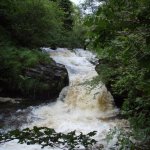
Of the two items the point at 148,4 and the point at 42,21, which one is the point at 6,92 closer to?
the point at 42,21

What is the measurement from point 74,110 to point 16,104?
7.33 feet

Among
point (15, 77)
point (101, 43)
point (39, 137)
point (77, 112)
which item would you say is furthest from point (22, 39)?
point (101, 43)

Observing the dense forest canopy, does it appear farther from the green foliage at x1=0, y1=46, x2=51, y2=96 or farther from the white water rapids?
the white water rapids

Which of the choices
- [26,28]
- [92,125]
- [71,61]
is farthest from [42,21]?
[92,125]

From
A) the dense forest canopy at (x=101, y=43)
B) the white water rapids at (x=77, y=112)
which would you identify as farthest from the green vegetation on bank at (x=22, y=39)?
the white water rapids at (x=77, y=112)

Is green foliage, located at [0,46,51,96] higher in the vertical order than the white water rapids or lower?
higher

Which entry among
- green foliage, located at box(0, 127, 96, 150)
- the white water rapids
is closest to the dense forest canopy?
green foliage, located at box(0, 127, 96, 150)

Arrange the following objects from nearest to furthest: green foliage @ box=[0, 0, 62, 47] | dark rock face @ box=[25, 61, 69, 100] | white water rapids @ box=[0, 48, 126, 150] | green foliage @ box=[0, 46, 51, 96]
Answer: white water rapids @ box=[0, 48, 126, 150], green foliage @ box=[0, 46, 51, 96], dark rock face @ box=[25, 61, 69, 100], green foliage @ box=[0, 0, 62, 47]

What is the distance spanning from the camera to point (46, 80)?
13195 mm

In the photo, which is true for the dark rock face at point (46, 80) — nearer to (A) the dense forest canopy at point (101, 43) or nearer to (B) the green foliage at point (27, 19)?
(A) the dense forest canopy at point (101, 43)

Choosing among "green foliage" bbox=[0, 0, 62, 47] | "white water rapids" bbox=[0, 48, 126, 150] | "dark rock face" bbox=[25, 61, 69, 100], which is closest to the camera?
"white water rapids" bbox=[0, 48, 126, 150]

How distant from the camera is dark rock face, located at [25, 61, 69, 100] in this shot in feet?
42.9

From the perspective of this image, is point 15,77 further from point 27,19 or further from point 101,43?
point 101,43

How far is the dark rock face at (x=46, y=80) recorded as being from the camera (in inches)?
515
